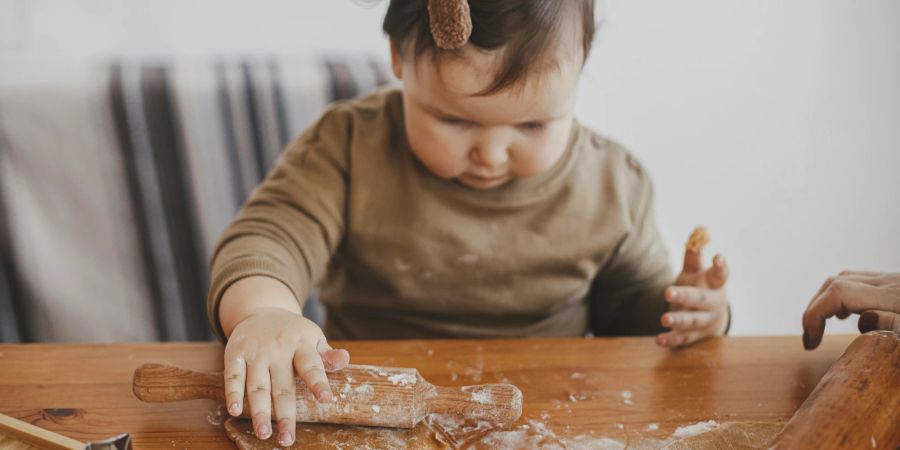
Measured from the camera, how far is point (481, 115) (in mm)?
821

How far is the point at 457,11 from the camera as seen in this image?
73 centimetres

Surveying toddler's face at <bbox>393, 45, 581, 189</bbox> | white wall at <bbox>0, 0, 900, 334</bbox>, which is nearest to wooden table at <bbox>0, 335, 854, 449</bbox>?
toddler's face at <bbox>393, 45, 581, 189</bbox>

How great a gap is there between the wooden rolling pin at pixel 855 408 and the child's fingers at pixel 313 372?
337 mm

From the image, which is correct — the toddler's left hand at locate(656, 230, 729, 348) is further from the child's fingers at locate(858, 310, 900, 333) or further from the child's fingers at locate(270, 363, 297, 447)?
the child's fingers at locate(270, 363, 297, 447)

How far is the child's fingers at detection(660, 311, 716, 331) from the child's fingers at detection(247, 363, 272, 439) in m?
0.42

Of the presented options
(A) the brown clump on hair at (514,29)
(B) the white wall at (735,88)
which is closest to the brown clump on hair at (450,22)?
(A) the brown clump on hair at (514,29)

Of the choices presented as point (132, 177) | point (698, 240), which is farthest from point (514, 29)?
point (132, 177)

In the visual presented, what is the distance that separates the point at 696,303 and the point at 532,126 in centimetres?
27

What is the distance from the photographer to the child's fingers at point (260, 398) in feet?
1.97

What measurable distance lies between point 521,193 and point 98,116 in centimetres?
76

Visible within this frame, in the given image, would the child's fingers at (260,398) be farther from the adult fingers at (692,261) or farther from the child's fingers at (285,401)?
the adult fingers at (692,261)

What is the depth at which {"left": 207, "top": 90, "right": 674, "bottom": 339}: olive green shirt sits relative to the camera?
1035 mm

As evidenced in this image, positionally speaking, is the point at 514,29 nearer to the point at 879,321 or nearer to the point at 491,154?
the point at 491,154

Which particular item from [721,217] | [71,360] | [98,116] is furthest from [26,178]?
[721,217]
